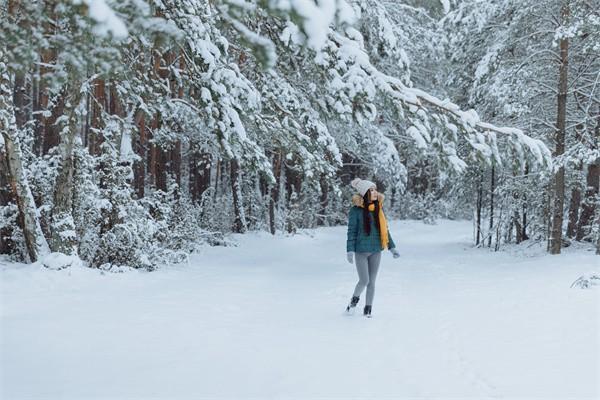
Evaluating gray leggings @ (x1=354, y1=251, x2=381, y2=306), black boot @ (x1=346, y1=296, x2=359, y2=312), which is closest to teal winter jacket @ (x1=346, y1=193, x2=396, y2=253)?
gray leggings @ (x1=354, y1=251, x2=381, y2=306)

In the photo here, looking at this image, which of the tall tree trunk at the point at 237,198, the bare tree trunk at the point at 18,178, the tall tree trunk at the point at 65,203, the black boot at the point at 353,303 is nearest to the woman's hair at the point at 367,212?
the black boot at the point at 353,303

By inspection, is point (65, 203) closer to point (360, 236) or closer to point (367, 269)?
point (360, 236)

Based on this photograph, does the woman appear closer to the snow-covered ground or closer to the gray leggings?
the gray leggings

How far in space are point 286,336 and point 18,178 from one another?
218 inches

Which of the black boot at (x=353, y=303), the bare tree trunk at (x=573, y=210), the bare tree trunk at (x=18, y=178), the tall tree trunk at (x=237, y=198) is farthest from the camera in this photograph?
the tall tree trunk at (x=237, y=198)

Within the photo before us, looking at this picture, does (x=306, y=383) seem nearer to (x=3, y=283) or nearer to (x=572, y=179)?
(x=3, y=283)

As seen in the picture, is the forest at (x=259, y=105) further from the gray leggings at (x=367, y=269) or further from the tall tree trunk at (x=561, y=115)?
the gray leggings at (x=367, y=269)

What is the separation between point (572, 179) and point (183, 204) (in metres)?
10.7

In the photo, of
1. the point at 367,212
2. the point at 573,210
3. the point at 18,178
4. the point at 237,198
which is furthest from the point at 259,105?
the point at 237,198

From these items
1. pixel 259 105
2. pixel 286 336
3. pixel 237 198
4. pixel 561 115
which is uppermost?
pixel 561 115

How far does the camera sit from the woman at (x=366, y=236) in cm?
802

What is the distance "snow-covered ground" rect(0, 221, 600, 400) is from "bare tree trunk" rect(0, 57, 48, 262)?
1.68 feet

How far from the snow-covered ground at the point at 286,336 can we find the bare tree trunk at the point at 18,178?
51cm

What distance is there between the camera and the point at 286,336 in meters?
6.63
